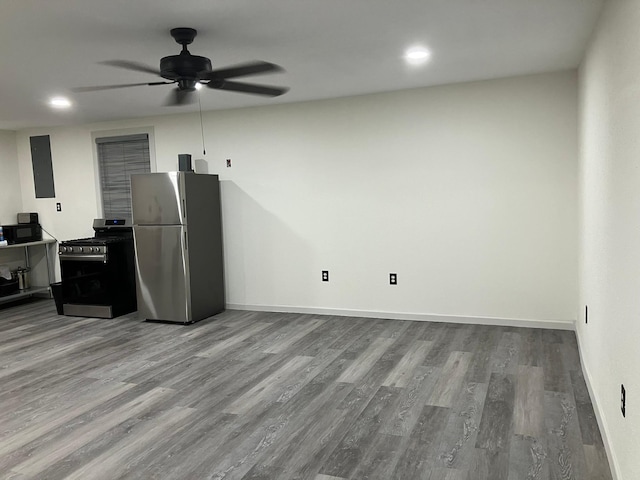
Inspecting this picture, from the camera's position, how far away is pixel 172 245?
17.2 ft

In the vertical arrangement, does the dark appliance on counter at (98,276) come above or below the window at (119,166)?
below

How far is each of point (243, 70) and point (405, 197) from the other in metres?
2.58

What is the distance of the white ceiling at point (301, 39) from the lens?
2576mm

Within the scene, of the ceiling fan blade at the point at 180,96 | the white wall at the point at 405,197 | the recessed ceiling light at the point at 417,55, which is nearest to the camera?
the ceiling fan blade at the point at 180,96

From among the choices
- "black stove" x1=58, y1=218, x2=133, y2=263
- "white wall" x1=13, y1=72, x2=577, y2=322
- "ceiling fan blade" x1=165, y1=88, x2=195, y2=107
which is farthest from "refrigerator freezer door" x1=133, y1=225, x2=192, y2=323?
"ceiling fan blade" x1=165, y1=88, x2=195, y2=107

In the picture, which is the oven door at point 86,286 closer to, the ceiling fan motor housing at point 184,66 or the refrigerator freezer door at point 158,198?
the refrigerator freezer door at point 158,198

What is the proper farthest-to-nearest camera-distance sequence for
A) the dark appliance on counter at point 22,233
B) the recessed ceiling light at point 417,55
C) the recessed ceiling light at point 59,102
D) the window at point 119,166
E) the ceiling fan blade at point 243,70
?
1. the dark appliance on counter at point 22,233
2. the window at point 119,166
3. the recessed ceiling light at point 59,102
4. the recessed ceiling light at point 417,55
5. the ceiling fan blade at point 243,70

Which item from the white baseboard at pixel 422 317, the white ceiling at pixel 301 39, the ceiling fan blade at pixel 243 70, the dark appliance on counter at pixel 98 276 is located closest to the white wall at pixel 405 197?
the white baseboard at pixel 422 317

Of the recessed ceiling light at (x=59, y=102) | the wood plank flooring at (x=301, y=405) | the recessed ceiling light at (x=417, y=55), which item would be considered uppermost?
the recessed ceiling light at (x=59, y=102)

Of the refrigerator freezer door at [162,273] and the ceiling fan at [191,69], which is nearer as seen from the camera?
the ceiling fan at [191,69]

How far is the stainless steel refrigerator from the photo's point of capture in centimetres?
520

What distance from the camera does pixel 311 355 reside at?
4.12 metres

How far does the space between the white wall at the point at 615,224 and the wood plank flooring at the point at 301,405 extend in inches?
13.9

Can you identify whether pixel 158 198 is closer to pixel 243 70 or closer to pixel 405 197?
pixel 405 197
